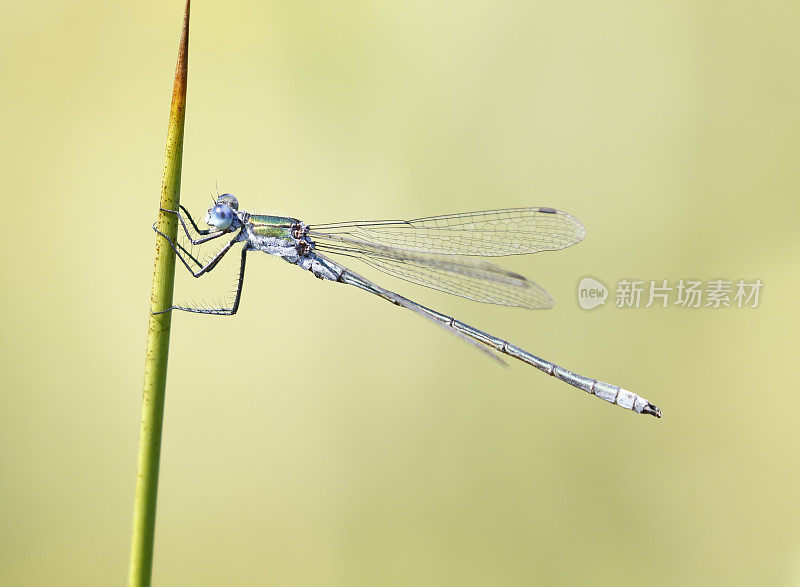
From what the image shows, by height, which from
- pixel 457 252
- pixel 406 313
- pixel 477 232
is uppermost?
pixel 477 232

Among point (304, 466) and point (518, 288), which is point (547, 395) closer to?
point (518, 288)

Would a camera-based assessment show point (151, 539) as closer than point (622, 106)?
Result: Yes

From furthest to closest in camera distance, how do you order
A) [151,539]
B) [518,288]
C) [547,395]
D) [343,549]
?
[547,395], [343,549], [518,288], [151,539]

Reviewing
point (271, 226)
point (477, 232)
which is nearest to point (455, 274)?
point (477, 232)

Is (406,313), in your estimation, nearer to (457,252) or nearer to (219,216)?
(457,252)

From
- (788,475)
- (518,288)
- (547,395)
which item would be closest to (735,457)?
(788,475)

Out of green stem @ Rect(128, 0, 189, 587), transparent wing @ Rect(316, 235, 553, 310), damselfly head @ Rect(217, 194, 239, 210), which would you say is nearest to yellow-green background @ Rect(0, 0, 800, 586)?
transparent wing @ Rect(316, 235, 553, 310)

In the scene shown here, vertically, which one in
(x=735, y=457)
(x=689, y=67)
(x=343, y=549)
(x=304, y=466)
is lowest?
(x=343, y=549)
